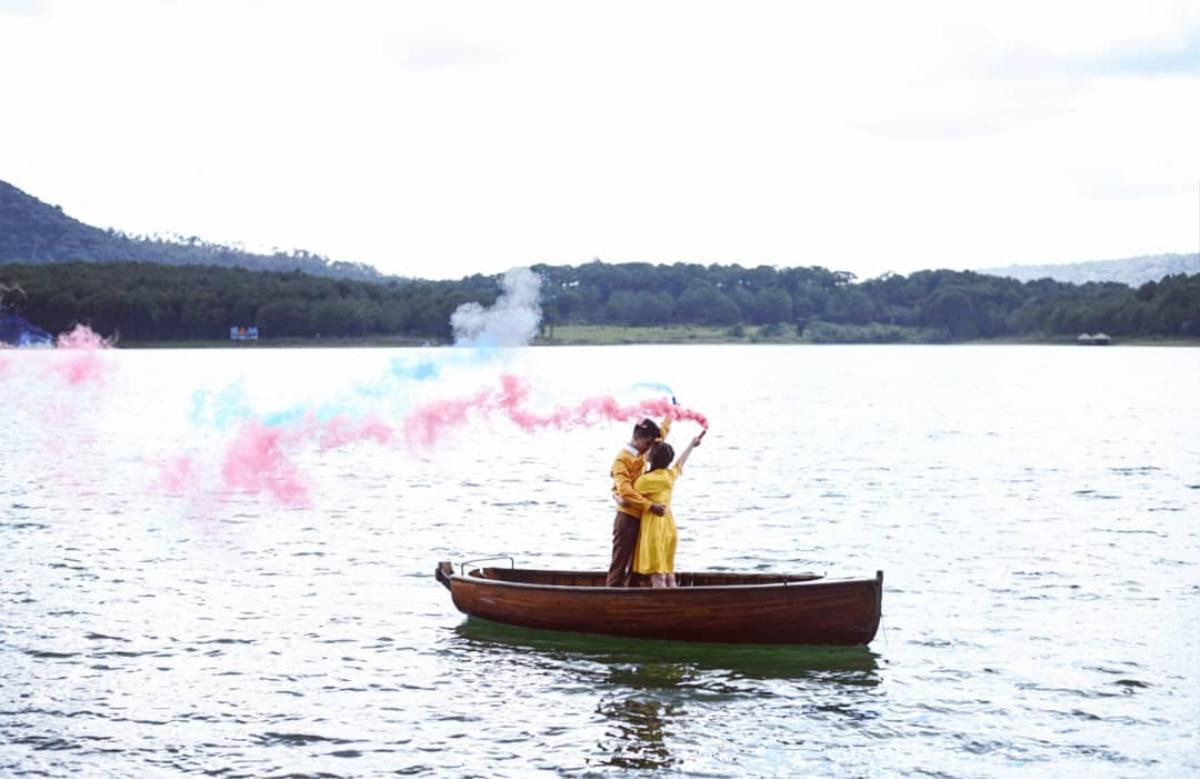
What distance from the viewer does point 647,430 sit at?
21984mm

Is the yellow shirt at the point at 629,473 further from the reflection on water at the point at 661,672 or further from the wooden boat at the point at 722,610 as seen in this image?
the reflection on water at the point at 661,672

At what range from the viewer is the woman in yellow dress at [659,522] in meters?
22.5

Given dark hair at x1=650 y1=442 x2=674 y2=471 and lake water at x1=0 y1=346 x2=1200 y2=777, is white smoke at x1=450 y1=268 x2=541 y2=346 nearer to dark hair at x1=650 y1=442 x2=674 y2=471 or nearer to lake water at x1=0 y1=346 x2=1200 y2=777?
lake water at x1=0 y1=346 x2=1200 y2=777

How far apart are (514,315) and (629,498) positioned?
7404mm

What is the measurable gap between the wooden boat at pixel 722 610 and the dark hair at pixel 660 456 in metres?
2.28

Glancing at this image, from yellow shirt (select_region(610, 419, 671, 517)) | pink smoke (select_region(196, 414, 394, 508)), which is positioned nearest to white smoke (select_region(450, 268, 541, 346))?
yellow shirt (select_region(610, 419, 671, 517))

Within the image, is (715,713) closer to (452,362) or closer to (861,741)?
(861,741)

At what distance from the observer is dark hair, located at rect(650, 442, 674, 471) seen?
22.3m

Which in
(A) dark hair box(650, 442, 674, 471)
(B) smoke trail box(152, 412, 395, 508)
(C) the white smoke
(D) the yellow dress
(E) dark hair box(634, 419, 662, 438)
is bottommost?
(B) smoke trail box(152, 412, 395, 508)

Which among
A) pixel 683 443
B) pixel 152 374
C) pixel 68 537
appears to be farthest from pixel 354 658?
pixel 152 374

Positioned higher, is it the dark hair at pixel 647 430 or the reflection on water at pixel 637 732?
the dark hair at pixel 647 430

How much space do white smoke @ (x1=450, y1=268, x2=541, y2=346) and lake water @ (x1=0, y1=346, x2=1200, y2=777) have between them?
1.78m

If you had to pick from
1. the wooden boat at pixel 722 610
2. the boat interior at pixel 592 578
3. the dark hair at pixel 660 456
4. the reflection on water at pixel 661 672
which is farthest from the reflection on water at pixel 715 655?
the dark hair at pixel 660 456

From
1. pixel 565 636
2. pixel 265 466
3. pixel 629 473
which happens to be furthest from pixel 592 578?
pixel 265 466
